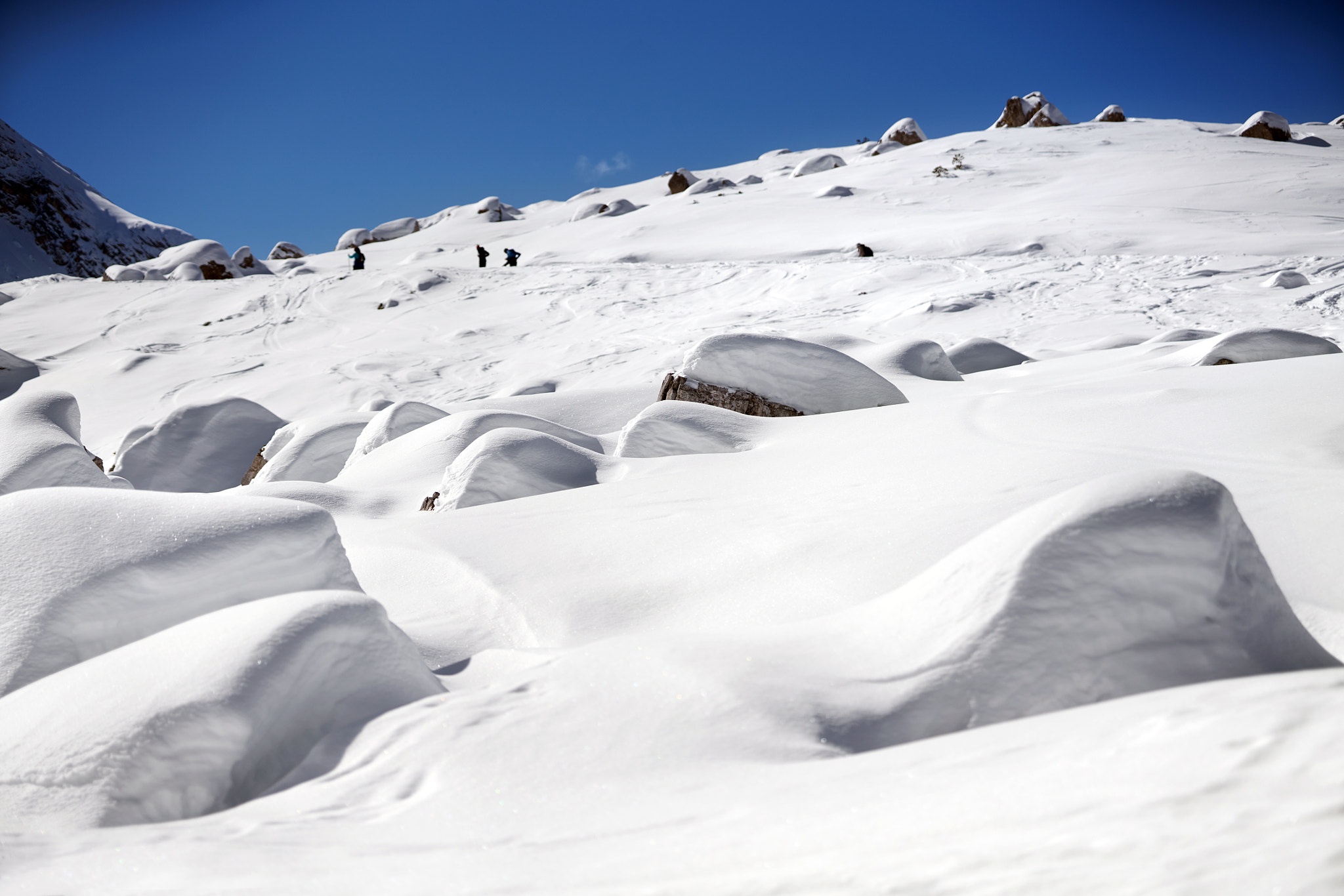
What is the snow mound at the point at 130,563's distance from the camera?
1.87 metres

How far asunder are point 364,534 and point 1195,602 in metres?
2.70

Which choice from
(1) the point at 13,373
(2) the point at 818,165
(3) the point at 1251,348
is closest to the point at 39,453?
(3) the point at 1251,348

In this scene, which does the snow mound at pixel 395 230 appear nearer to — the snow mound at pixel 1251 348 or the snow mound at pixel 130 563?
the snow mound at pixel 1251 348

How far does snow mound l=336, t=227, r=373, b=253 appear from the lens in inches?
1061

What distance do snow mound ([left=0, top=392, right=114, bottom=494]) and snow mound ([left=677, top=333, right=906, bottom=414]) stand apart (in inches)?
120

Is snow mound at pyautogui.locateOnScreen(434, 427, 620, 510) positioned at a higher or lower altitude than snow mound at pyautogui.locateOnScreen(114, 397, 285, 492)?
higher

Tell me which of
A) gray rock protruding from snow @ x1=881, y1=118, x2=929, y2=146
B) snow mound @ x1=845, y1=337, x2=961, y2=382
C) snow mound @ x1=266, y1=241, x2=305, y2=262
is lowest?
snow mound @ x1=845, y1=337, x2=961, y2=382

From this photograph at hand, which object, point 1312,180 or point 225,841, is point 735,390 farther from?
point 1312,180

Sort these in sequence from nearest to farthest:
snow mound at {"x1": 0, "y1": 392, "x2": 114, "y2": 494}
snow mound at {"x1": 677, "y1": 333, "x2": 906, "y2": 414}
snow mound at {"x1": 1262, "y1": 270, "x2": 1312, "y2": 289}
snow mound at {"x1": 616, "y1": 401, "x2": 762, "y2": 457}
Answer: snow mound at {"x1": 0, "y1": 392, "x2": 114, "y2": 494} < snow mound at {"x1": 616, "y1": 401, "x2": 762, "y2": 457} < snow mound at {"x1": 677, "y1": 333, "x2": 906, "y2": 414} < snow mound at {"x1": 1262, "y1": 270, "x2": 1312, "y2": 289}

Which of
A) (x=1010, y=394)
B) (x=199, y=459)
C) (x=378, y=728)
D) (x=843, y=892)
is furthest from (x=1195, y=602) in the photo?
(x=199, y=459)

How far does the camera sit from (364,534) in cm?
326

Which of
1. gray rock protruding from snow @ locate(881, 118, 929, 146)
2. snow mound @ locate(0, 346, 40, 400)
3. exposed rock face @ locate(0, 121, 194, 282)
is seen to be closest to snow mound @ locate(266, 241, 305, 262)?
exposed rock face @ locate(0, 121, 194, 282)

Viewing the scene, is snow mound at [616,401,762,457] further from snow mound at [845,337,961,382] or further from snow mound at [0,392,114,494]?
snow mound at [0,392,114,494]

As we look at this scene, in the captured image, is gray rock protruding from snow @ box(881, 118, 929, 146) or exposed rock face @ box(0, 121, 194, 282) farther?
exposed rock face @ box(0, 121, 194, 282)
